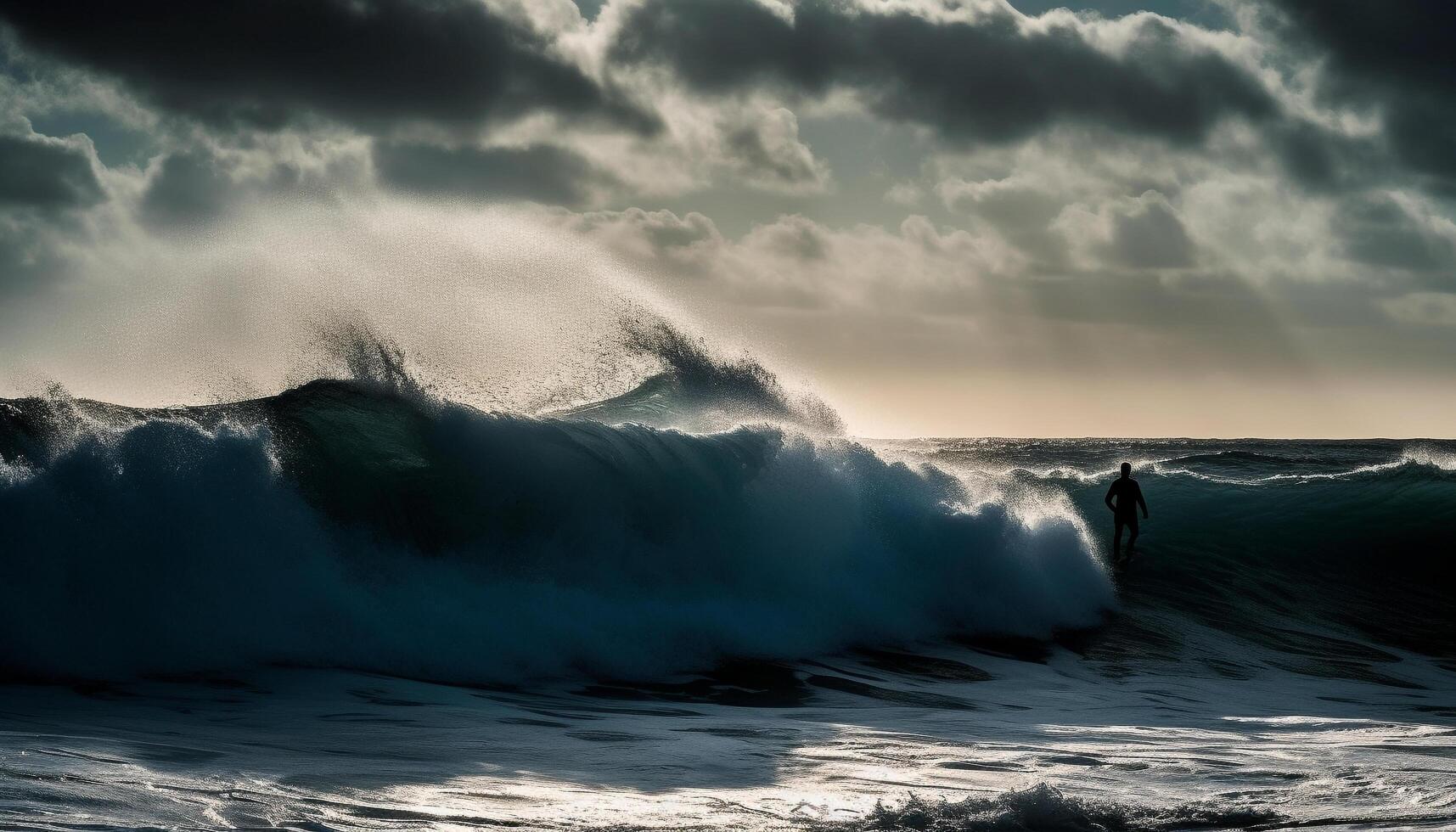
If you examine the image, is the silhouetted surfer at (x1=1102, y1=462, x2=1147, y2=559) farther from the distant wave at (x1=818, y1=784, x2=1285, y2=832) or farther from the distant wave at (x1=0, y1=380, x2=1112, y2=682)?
the distant wave at (x1=818, y1=784, x2=1285, y2=832)

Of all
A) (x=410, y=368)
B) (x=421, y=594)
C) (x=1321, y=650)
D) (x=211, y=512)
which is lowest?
(x=1321, y=650)

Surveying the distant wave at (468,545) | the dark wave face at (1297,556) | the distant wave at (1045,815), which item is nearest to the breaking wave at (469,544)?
the distant wave at (468,545)

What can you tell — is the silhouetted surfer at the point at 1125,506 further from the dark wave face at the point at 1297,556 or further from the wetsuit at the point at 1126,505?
the dark wave face at the point at 1297,556

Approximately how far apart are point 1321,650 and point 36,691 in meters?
11.5

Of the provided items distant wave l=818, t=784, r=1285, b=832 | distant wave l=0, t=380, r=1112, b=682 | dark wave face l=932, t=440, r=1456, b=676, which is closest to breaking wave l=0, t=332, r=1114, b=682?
distant wave l=0, t=380, r=1112, b=682

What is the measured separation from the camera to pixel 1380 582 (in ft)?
54.9

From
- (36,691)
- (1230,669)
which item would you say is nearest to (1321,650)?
(1230,669)

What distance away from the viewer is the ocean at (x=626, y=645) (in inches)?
216

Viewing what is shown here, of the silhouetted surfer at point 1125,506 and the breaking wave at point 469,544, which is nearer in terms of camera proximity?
the breaking wave at point 469,544

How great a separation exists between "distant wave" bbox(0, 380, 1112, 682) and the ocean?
0.03 meters

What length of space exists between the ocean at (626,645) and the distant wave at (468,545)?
0.03 m

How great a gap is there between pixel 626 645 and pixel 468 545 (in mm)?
1615

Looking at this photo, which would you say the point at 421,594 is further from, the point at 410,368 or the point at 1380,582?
the point at 1380,582

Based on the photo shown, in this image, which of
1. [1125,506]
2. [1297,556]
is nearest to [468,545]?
[1125,506]
